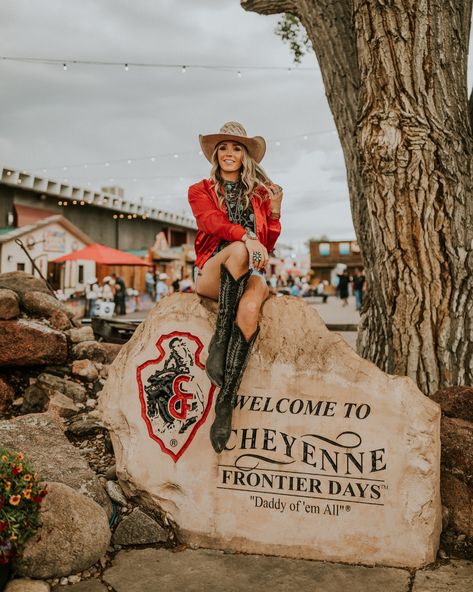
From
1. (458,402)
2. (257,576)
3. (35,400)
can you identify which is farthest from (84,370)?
(458,402)

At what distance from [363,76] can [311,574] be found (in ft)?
10.2

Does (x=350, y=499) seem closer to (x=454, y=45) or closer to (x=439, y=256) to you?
(x=439, y=256)

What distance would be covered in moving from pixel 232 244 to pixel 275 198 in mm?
453

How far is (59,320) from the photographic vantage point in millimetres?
5516

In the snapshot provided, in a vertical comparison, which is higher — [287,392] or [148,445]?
[287,392]

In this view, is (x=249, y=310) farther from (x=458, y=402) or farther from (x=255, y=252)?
(x=458, y=402)

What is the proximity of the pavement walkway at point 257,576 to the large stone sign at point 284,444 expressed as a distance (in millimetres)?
103

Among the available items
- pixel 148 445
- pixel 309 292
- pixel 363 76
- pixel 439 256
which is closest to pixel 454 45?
pixel 363 76

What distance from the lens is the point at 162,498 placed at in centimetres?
328

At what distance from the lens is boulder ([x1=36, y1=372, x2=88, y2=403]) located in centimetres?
491

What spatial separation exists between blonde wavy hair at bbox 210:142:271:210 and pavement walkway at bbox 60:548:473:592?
6.54 feet

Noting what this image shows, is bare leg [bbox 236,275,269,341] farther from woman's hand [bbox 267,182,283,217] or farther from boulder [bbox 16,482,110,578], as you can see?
boulder [bbox 16,482,110,578]

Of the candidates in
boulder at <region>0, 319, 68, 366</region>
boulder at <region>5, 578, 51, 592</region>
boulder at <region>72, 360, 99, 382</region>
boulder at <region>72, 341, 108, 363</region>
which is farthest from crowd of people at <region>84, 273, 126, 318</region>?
boulder at <region>5, 578, 51, 592</region>

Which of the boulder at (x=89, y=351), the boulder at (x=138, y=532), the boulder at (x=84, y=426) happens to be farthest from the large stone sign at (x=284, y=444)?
the boulder at (x=89, y=351)
